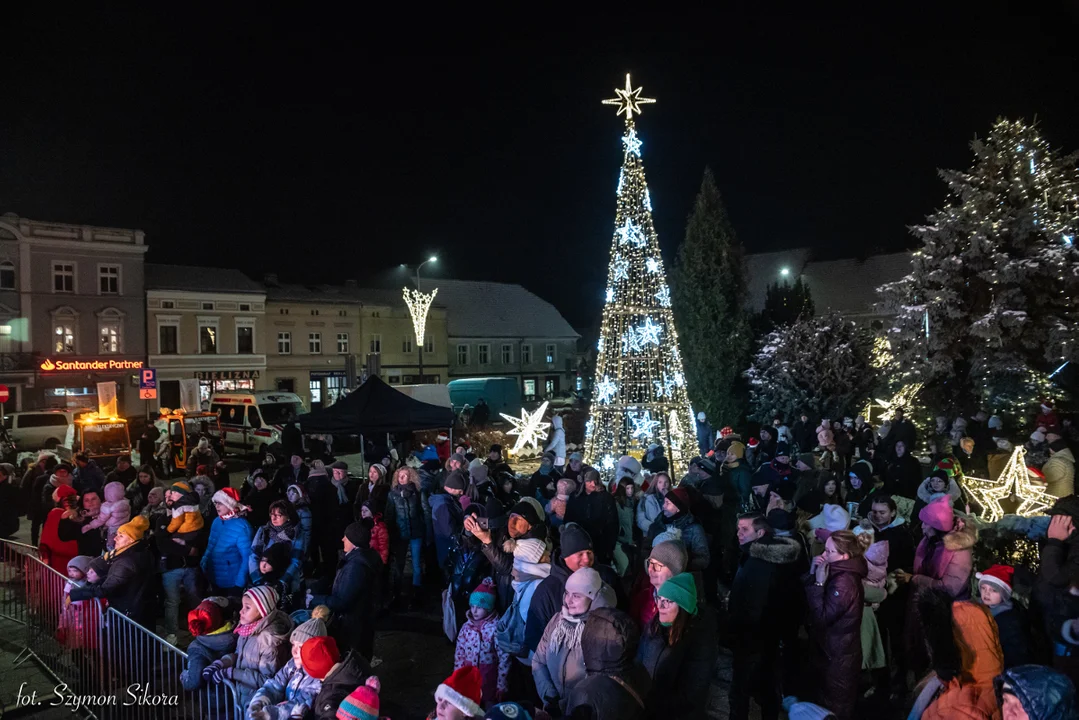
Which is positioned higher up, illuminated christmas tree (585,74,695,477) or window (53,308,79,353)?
window (53,308,79,353)

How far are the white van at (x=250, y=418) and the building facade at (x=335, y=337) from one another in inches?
554

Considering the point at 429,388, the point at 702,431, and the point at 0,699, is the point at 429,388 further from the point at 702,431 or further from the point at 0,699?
the point at 0,699

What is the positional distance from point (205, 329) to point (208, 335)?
362mm

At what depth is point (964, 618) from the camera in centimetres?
369

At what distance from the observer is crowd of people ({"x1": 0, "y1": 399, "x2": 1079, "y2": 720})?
364 centimetres

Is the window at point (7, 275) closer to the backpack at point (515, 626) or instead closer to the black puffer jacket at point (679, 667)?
the backpack at point (515, 626)

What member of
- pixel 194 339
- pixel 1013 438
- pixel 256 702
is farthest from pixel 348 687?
pixel 194 339

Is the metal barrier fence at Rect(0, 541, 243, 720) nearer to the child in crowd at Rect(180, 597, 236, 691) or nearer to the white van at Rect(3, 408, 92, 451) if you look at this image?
the child in crowd at Rect(180, 597, 236, 691)

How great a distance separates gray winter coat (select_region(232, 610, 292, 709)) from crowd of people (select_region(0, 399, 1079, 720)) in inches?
0.5

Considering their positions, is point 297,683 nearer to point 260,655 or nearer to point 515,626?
point 260,655

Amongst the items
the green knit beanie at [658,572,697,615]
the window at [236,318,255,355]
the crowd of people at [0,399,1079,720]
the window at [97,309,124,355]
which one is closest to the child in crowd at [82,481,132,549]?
the crowd of people at [0,399,1079,720]

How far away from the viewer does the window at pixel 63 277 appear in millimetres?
33500

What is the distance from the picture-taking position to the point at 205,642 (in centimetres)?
463

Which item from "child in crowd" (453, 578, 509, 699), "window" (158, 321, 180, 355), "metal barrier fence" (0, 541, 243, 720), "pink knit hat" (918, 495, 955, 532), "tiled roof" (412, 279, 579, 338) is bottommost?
"metal barrier fence" (0, 541, 243, 720)
